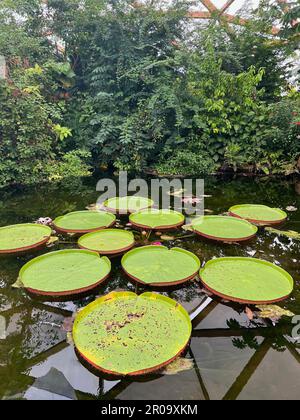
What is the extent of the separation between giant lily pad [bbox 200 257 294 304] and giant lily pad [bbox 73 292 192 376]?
17.2 inches

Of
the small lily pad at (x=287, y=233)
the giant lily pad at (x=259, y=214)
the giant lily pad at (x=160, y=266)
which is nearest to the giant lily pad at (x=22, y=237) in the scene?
the giant lily pad at (x=160, y=266)

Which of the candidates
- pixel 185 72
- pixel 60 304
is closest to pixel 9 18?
pixel 185 72

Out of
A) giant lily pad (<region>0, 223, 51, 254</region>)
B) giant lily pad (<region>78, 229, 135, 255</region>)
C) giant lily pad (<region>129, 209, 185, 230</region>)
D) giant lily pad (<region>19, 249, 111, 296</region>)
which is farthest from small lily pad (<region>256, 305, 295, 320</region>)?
giant lily pad (<region>0, 223, 51, 254</region>)

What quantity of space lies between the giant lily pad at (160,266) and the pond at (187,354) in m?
0.13

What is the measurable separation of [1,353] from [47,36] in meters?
7.40

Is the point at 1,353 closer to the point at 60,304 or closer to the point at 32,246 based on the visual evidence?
the point at 60,304

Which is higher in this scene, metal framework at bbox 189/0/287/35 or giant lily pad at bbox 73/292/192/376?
metal framework at bbox 189/0/287/35

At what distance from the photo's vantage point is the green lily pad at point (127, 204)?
12.5 feet

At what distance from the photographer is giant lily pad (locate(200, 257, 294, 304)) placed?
6.65 feet

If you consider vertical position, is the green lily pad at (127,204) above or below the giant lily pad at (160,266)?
above

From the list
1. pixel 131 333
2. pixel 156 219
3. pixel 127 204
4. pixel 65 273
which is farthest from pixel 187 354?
pixel 127 204

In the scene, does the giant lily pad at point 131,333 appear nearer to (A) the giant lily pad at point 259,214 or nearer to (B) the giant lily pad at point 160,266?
(B) the giant lily pad at point 160,266

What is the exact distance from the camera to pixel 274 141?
5891mm

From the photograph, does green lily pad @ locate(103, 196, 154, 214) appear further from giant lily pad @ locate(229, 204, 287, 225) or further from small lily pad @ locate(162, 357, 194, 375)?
small lily pad @ locate(162, 357, 194, 375)
